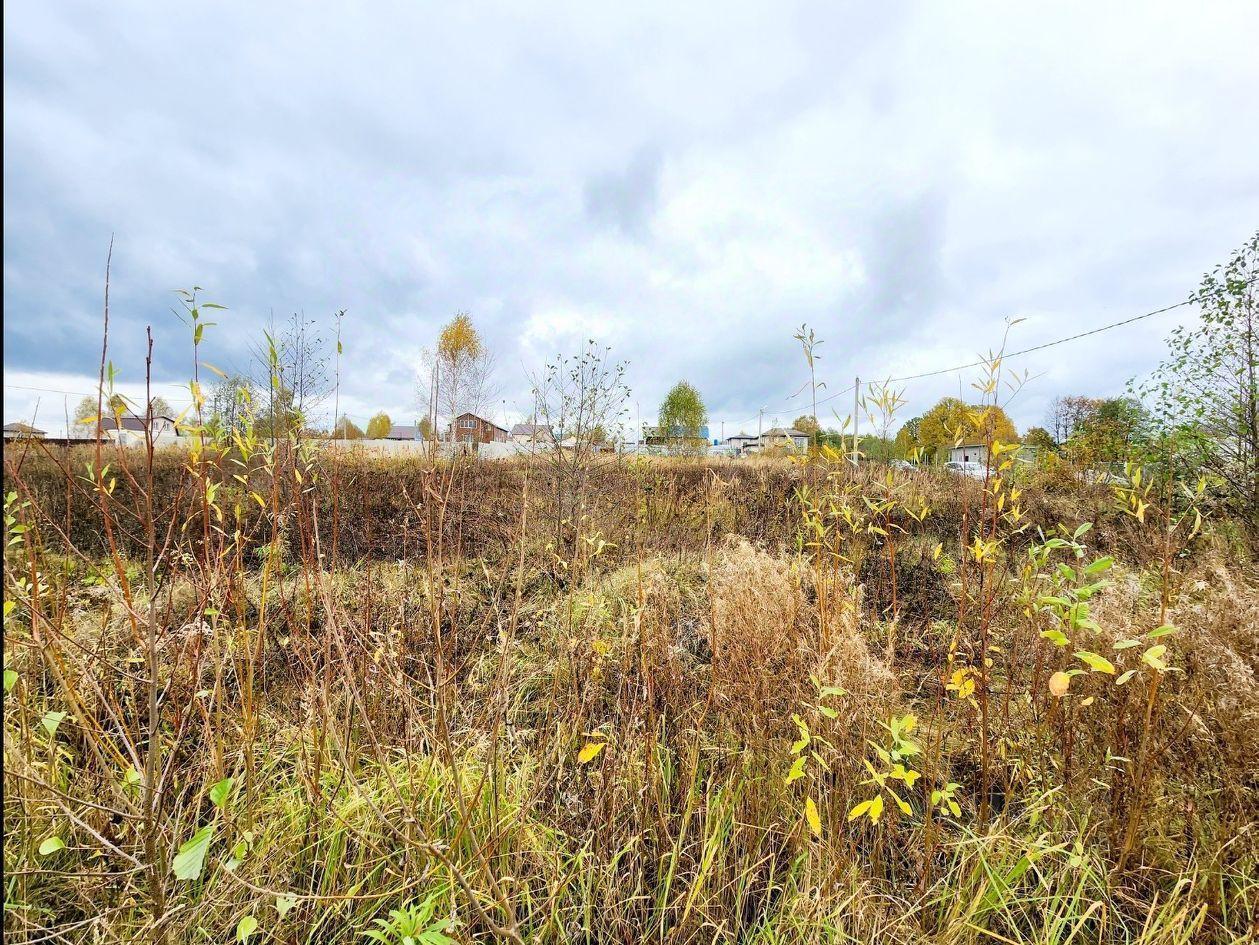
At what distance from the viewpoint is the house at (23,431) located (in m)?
1.60

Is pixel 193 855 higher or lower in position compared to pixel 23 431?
lower

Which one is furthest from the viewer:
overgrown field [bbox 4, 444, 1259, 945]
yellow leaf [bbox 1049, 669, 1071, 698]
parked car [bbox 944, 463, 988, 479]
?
parked car [bbox 944, 463, 988, 479]

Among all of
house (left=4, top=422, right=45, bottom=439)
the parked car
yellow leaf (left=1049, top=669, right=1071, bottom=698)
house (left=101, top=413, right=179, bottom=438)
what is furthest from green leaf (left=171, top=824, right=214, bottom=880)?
the parked car

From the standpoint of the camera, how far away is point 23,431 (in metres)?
1.63

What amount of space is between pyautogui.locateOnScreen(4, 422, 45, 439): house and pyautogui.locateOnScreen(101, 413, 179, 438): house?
0.23 meters

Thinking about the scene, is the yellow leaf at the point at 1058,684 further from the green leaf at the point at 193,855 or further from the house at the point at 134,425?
the house at the point at 134,425

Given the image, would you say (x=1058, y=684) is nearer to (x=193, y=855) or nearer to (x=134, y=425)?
(x=193, y=855)

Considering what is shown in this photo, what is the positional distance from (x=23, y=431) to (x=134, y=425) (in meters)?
0.29

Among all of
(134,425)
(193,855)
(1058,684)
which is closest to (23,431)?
(134,425)

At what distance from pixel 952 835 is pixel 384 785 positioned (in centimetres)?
203

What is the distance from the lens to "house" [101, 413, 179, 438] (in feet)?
4.39

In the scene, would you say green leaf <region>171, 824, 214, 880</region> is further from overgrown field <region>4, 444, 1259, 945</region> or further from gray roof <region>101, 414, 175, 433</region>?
gray roof <region>101, 414, 175, 433</region>

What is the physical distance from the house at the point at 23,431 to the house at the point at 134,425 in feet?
0.75

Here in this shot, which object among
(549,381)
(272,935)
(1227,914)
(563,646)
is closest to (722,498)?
(549,381)
